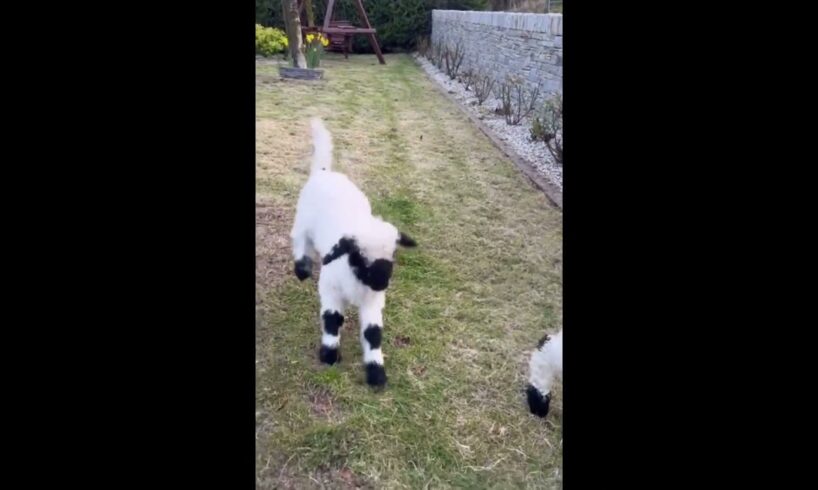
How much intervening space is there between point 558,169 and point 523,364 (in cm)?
57

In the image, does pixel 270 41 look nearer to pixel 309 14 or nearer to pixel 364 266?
pixel 309 14

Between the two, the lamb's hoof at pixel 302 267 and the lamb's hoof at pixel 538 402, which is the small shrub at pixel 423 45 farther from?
the lamb's hoof at pixel 538 402

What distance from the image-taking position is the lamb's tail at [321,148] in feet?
5.68

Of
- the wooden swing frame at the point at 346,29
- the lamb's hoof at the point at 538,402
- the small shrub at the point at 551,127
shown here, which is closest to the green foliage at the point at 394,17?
the wooden swing frame at the point at 346,29

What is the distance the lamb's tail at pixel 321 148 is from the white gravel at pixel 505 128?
401mm

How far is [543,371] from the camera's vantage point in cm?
166

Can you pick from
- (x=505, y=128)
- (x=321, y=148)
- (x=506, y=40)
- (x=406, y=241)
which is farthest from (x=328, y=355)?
(x=506, y=40)

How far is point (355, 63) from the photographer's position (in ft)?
6.07

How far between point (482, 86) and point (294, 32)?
0.60 meters

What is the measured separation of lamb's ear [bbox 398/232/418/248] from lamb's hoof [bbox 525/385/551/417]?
51cm

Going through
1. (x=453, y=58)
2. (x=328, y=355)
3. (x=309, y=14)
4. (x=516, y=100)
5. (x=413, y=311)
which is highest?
(x=309, y=14)

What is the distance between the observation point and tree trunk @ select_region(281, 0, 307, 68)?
175cm

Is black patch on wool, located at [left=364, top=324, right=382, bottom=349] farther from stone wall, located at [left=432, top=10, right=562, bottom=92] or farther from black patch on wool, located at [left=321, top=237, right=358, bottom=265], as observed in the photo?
stone wall, located at [left=432, top=10, right=562, bottom=92]

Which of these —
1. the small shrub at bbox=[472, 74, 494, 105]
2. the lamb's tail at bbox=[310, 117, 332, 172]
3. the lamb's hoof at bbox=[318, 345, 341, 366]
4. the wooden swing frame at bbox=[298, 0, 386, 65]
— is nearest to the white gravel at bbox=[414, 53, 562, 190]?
the small shrub at bbox=[472, 74, 494, 105]
